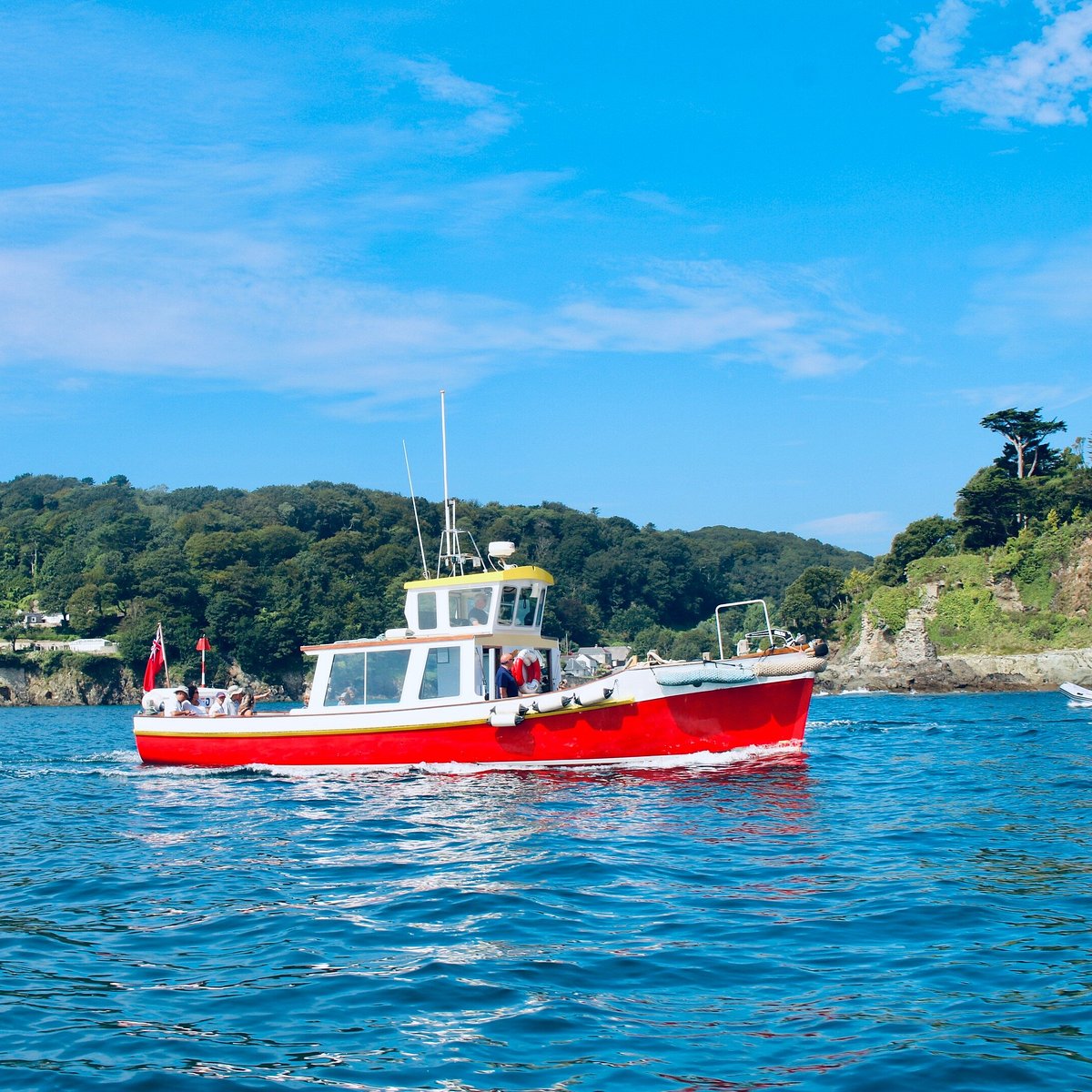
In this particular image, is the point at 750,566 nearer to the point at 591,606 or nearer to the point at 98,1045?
the point at 591,606

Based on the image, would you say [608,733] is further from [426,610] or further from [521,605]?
[426,610]

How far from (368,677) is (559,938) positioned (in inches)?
517

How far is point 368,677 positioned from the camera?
Answer: 73.3ft

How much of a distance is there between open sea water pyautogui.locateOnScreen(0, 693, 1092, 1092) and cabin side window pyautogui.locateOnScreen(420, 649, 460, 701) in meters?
2.63

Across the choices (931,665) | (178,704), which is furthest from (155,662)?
(931,665)

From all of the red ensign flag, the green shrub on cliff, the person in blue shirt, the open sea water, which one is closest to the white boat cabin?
the person in blue shirt

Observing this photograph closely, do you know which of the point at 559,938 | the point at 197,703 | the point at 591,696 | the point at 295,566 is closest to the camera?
the point at 559,938

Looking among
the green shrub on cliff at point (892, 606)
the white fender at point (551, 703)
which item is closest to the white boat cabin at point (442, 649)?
the white fender at point (551, 703)

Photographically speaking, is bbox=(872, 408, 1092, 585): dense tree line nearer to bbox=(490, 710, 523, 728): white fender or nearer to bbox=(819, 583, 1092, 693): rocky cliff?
bbox=(819, 583, 1092, 693): rocky cliff

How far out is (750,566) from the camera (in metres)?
180

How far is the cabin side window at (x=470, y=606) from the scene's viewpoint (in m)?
22.7

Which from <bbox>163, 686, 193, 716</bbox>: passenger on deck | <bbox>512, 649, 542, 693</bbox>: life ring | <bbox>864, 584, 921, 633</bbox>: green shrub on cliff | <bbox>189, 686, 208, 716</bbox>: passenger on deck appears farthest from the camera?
<bbox>864, 584, 921, 633</bbox>: green shrub on cliff

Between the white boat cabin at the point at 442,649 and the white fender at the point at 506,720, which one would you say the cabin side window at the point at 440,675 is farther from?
the white fender at the point at 506,720

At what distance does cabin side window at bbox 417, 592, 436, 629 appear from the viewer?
2319 centimetres
